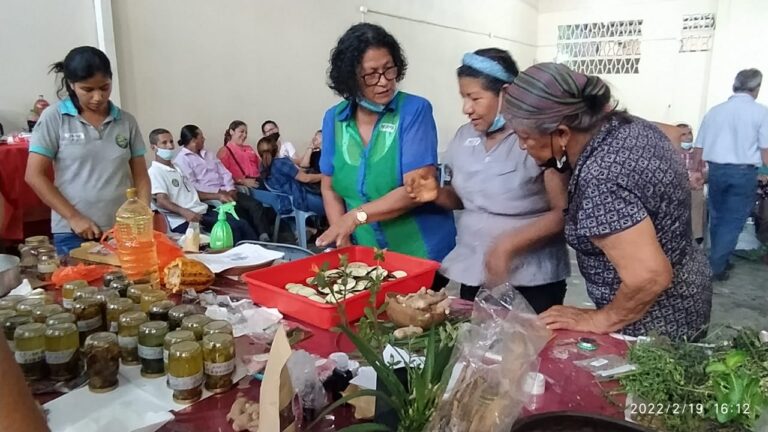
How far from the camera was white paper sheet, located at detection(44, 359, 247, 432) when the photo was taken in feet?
3.07

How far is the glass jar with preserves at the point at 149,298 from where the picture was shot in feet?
4.15

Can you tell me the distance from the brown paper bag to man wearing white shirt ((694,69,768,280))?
184 inches

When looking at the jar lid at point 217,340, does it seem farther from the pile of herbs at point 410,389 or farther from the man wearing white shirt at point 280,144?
the man wearing white shirt at point 280,144

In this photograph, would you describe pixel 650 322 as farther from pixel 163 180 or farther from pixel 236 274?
pixel 163 180

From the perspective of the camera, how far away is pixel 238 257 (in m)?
1.87

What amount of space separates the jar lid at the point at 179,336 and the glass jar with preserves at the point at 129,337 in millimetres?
116

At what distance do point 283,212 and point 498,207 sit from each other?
12.1 feet

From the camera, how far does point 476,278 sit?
1.75 m

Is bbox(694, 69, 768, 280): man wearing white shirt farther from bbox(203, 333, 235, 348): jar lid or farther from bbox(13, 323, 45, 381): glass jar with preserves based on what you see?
bbox(13, 323, 45, 381): glass jar with preserves

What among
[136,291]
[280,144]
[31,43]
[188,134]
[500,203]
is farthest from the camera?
[280,144]

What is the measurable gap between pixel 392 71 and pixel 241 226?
126 inches

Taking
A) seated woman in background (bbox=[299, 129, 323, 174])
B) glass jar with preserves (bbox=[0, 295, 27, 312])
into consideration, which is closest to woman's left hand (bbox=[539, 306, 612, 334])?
glass jar with preserves (bbox=[0, 295, 27, 312])

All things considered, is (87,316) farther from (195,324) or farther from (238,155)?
(238,155)

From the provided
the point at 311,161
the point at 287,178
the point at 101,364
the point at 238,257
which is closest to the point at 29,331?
the point at 101,364
